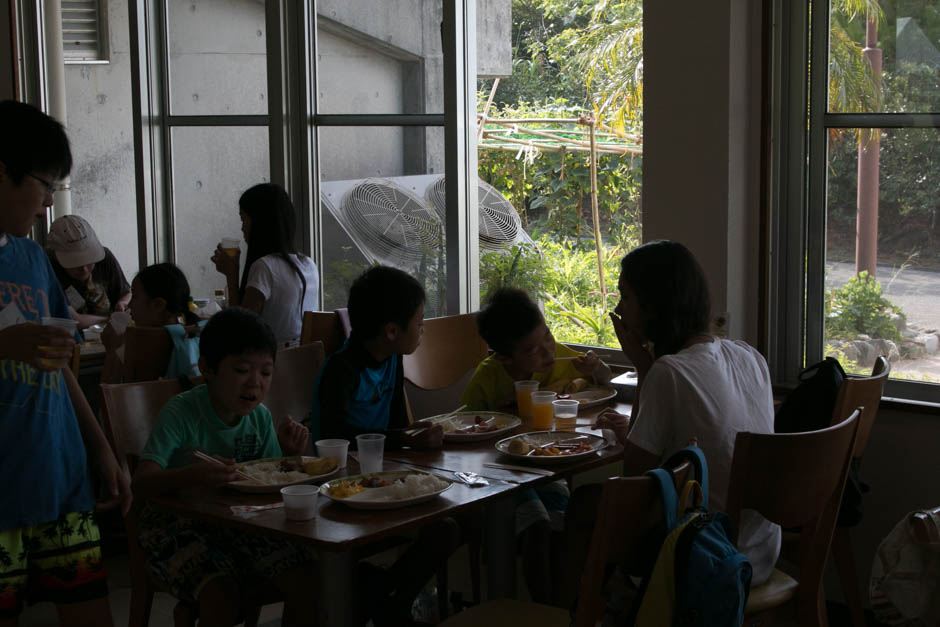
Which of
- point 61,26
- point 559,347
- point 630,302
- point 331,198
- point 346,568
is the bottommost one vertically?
point 346,568

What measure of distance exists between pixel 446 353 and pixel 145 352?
1.16 meters

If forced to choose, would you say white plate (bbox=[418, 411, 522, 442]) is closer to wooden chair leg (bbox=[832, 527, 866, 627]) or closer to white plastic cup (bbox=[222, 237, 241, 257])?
wooden chair leg (bbox=[832, 527, 866, 627])

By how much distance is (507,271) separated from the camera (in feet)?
14.8

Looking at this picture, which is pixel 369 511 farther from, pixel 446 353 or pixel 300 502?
pixel 446 353

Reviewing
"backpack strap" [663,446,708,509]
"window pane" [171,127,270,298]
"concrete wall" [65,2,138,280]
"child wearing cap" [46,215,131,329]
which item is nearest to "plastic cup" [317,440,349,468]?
"backpack strap" [663,446,708,509]

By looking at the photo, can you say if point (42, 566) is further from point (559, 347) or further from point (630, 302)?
point (559, 347)

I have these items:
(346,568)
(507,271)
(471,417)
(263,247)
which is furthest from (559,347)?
(346,568)

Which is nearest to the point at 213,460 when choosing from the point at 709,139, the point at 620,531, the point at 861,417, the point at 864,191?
the point at 620,531

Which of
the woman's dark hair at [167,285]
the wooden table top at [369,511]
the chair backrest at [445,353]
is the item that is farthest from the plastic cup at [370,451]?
the woman's dark hair at [167,285]

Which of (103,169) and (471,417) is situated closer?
(471,417)

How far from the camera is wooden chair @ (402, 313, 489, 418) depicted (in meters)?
3.88

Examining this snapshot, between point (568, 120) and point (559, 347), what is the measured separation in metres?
1.12

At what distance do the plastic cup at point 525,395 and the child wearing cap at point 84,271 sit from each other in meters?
2.25

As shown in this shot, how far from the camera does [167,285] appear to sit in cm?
381
